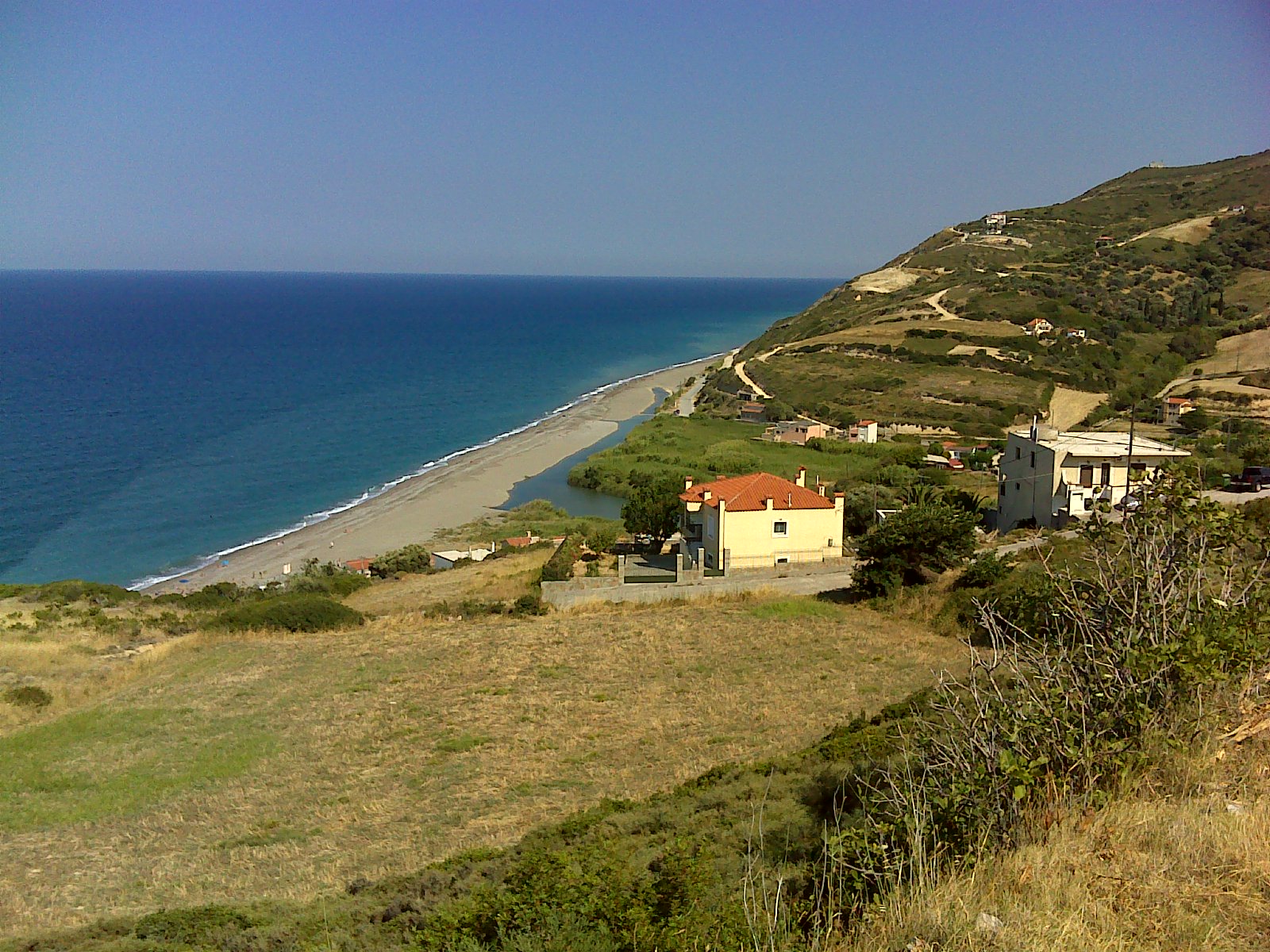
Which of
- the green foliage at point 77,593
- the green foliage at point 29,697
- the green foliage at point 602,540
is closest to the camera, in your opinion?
the green foliage at point 29,697

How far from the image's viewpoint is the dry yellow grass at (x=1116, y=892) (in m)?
4.07

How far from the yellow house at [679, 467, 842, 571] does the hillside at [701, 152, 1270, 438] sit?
34.5 m

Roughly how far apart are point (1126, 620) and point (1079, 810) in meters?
1.55

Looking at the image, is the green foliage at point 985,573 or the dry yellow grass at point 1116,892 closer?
the dry yellow grass at point 1116,892

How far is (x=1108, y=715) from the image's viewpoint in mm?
5516

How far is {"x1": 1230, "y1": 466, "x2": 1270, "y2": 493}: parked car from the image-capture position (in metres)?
31.8

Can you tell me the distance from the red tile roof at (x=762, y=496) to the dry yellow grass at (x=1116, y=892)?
75.3ft

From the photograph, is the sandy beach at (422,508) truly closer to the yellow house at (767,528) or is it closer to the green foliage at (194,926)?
the yellow house at (767,528)

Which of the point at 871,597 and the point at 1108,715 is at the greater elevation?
the point at 1108,715

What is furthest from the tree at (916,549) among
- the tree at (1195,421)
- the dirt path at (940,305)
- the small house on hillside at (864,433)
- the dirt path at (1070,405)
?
the dirt path at (940,305)

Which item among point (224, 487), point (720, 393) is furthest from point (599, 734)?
point (720, 393)

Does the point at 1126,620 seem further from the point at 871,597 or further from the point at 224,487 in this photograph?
the point at 224,487

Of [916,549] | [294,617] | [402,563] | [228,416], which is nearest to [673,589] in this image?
[916,549]

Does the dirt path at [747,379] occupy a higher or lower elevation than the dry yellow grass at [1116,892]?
lower
